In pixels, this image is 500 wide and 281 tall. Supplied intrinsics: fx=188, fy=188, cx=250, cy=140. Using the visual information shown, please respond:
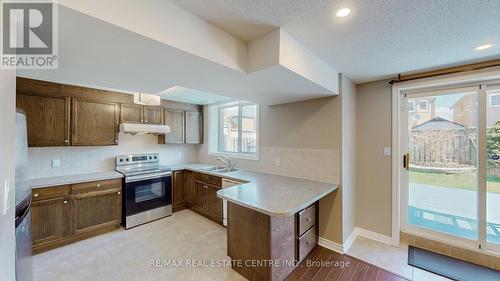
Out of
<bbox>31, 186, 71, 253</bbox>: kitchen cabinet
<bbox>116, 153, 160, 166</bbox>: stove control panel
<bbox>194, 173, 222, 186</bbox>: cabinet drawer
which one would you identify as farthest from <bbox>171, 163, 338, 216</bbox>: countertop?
<bbox>31, 186, 71, 253</bbox>: kitchen cabinet

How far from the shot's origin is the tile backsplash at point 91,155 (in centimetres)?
281

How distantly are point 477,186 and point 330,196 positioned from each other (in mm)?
1760

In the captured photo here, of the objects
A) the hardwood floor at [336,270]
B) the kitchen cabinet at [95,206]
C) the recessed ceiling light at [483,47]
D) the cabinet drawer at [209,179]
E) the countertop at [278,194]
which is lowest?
the hardwood floor at [336,270]

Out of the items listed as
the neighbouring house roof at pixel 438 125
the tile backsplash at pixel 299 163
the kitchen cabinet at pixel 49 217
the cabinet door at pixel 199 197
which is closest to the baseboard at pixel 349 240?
the tile backsplash at pixel 299 163

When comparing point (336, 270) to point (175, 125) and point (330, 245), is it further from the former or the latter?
point (175, 125)

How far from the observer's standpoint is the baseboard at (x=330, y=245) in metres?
2.46

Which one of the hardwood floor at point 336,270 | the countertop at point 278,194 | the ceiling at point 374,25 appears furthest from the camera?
the hardwood floor at point 336,270

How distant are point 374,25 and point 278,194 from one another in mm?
1730

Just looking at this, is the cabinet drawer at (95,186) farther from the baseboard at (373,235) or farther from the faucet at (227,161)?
the baseboard at (373,235)

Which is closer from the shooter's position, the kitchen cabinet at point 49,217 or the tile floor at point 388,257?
the tile floor at point 388,257

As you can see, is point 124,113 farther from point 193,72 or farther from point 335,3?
point 335,3

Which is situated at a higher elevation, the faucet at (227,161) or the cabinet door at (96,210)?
the faucet at (227,161)

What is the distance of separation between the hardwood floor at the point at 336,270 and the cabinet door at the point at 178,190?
2.60 metres

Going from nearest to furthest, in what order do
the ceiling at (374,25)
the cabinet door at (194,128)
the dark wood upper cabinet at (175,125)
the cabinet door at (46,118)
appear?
1. the ceiling at (374,25)
2. the cabinet door at (46,118)
3. the dark wood upper cabinet at (175,125)
4. the cabinet door at (194,128)
